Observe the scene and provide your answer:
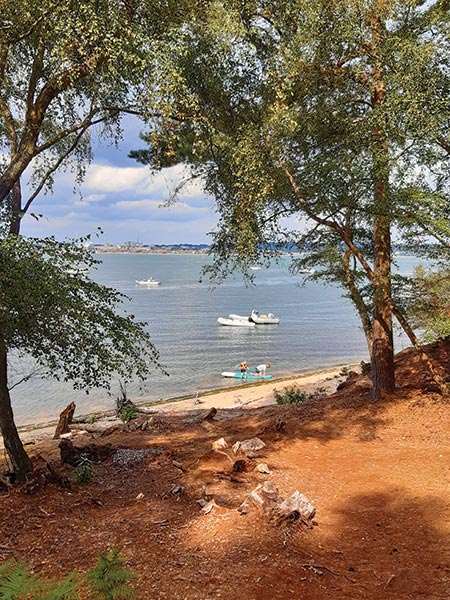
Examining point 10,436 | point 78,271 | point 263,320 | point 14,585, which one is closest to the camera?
point 14,585

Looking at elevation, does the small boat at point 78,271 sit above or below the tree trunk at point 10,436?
above

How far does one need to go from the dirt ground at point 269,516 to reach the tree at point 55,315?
68.3 inches

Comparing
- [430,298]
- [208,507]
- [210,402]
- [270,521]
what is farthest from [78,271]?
[210,402]

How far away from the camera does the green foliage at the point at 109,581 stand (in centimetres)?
318

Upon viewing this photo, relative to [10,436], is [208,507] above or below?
below

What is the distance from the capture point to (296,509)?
5.02 m

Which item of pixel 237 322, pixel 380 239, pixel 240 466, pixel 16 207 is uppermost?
pixel 16 207

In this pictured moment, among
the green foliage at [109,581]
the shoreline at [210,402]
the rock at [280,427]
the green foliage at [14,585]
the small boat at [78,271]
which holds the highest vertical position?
the small boat at [78,271]

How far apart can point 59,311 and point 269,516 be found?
136 inches

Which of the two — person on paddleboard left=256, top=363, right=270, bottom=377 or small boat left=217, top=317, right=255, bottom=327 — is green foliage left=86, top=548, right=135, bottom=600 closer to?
person on paddleboard left=256, top=363, right=270, bottom=377

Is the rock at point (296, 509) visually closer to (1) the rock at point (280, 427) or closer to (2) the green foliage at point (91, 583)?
(2) the green foliage at point (91, 583)

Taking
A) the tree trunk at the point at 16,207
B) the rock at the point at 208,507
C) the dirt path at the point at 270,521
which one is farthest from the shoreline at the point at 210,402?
the rock at the point at 208,507

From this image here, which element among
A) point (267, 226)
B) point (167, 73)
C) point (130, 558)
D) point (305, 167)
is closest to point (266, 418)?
point (267, 226)

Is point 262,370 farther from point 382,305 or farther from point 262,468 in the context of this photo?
point 262,468
